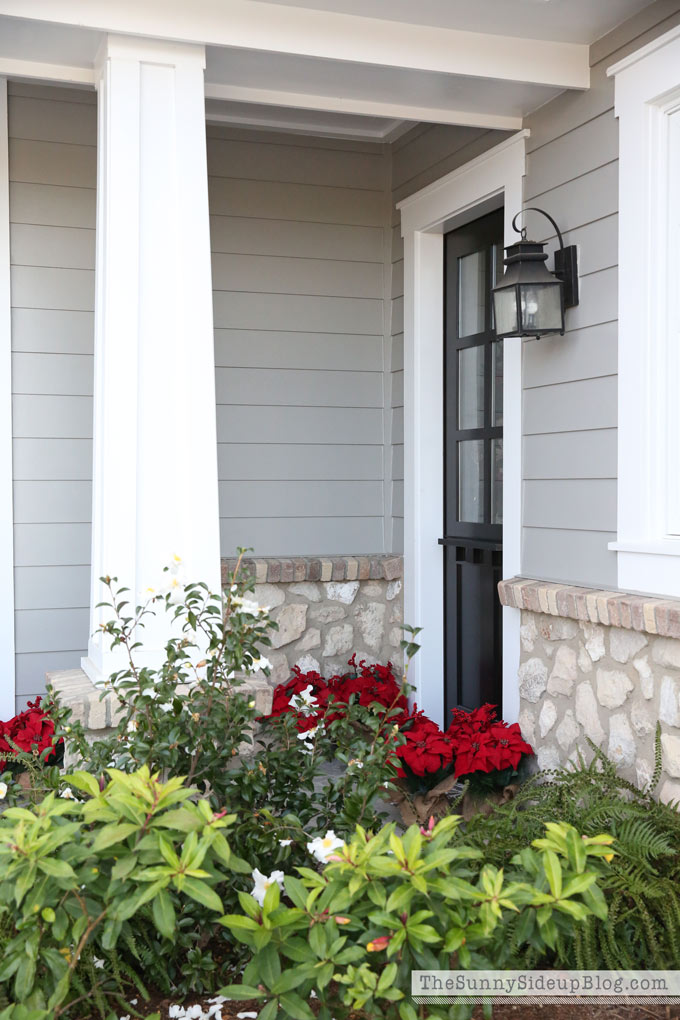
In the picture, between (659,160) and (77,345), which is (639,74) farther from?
(77,345)

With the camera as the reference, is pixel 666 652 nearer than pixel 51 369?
Yes

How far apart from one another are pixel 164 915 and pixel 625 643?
1959 mm

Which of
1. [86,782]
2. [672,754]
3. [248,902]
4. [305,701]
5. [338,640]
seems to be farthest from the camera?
[338,640]

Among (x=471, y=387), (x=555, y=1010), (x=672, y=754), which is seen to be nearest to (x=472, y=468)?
(x=471, y=387)

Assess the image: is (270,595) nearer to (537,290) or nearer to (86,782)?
(537,290)

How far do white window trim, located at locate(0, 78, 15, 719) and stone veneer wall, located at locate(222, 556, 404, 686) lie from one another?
34.7 inches

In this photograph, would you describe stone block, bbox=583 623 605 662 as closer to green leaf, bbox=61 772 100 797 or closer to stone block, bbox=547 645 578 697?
stone block, bbox=547 645 578 697

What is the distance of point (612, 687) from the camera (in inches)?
121

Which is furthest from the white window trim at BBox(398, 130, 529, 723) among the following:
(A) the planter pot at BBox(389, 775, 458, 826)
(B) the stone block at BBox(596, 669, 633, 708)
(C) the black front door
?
(B) the stone block at BBox(596, 669, 633, 708)

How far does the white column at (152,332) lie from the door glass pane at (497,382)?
147cm

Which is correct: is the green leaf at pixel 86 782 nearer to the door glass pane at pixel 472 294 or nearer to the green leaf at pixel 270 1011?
the green leaf at pixel 270 1011

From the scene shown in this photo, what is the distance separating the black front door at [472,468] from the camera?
4020mm

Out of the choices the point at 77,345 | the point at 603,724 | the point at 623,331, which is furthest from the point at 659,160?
the point at 77,345

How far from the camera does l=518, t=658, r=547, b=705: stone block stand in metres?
3.44
